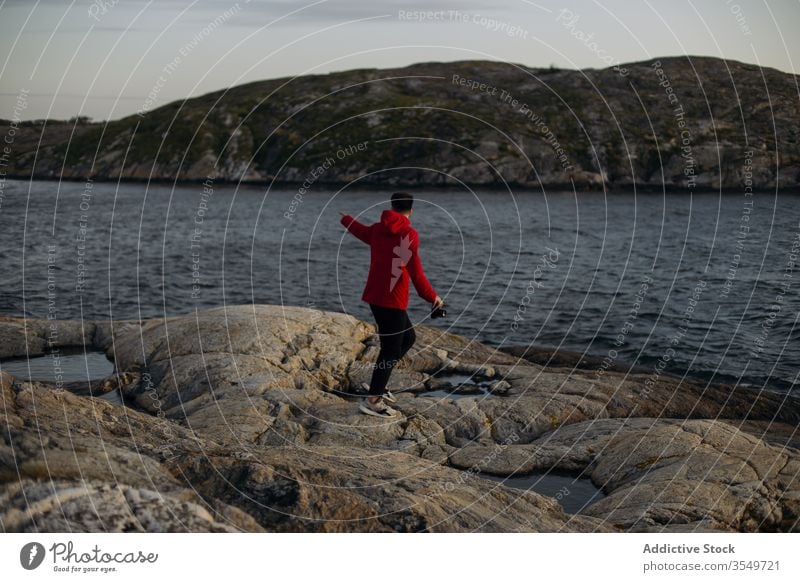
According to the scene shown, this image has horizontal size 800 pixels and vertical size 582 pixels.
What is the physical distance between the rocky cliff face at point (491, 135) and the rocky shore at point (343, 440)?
88.5 meters

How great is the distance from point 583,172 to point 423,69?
61831mm

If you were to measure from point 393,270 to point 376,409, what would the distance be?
339 cm

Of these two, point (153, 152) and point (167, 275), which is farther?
point (153, 152)

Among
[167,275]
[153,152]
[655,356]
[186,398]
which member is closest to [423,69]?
[153,152]

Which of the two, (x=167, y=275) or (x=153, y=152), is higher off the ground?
(x=153, y=152)

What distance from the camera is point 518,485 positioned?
15.6m

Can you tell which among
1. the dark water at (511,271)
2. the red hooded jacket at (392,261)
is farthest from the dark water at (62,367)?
the dark water at (511,271)

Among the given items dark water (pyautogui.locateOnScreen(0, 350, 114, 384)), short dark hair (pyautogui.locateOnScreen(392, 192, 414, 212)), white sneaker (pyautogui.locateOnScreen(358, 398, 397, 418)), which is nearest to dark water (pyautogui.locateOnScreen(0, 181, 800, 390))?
white sneaker (pyautogui.locateOnScreen(358, 398, 397, 418))

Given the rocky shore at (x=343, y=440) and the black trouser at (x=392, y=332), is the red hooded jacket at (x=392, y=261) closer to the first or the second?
the black trouser at (x=392, y=332)

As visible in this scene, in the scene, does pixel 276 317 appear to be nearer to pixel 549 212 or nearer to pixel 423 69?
pixel 549 212

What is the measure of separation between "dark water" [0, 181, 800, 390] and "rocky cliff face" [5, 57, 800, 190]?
23628 mm

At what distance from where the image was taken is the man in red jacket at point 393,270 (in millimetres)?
15273

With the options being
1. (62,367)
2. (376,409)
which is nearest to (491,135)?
(62,367)

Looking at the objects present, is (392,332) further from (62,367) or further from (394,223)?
(62,367)
